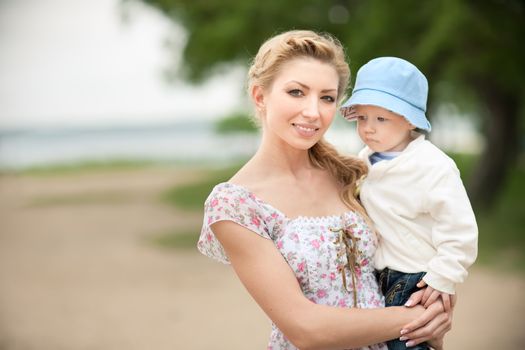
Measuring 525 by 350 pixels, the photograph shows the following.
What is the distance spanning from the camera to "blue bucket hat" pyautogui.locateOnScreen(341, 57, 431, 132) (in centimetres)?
198

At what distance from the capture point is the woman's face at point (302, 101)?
199 centimetres

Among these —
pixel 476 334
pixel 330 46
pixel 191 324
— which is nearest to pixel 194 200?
pixel 191 324

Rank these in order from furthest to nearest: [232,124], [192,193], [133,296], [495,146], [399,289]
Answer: [232,124] < [192,193] < [495,146] < [133,296] < [399,289]

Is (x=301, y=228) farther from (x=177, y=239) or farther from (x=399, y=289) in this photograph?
(x=177, y=239)

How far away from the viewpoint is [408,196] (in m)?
1.96

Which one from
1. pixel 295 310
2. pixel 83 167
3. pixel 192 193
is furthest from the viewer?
pixel 83 167

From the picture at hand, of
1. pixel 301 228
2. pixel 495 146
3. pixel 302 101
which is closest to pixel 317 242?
pixel 301 228

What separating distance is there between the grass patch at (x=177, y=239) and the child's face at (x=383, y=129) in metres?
8.93

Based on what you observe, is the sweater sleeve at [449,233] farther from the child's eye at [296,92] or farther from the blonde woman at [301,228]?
the child's eye at [296,92]

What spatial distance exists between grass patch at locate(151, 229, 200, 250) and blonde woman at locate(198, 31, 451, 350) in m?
8.83

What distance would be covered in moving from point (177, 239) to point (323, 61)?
9.74 meters

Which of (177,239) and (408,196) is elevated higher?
(177,239)

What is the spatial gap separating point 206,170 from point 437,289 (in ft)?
71.2

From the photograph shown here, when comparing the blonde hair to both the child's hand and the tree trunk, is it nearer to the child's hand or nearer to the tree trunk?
the child's hand
